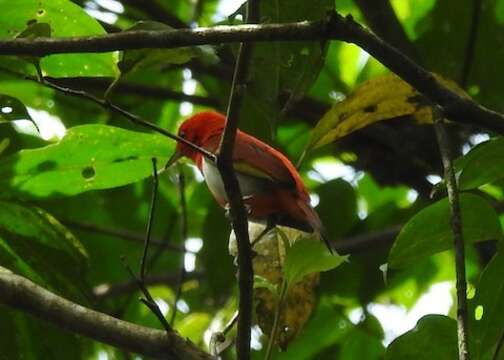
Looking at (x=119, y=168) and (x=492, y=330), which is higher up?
(x=119, y=168)

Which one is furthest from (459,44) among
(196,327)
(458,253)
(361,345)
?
(458,253)

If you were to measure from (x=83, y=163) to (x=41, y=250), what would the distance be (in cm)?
29

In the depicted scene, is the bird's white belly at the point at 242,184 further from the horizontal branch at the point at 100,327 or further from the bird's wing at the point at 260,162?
the horizontal branch at the point at 100,327

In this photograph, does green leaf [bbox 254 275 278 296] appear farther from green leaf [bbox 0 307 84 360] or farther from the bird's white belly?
the bird's white belly

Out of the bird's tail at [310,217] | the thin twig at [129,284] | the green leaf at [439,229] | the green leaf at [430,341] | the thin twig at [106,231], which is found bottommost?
the green leaf at [430,341]

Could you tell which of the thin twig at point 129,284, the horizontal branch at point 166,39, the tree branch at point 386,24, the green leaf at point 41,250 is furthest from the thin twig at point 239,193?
the tree branch at point 386,24

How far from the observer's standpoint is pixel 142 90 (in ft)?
15.4

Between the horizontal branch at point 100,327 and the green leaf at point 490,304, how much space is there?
23.2 inches

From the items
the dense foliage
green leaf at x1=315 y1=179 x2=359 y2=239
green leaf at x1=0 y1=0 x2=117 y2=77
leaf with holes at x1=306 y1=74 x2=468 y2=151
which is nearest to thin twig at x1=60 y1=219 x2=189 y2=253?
the dense foliage

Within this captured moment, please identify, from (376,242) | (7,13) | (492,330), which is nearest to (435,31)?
(376,242)

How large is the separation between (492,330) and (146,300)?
2.44ft

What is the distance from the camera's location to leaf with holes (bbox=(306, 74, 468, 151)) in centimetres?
286

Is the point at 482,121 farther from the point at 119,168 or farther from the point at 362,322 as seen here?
the point at 362,322

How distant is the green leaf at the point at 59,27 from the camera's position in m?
2.85
